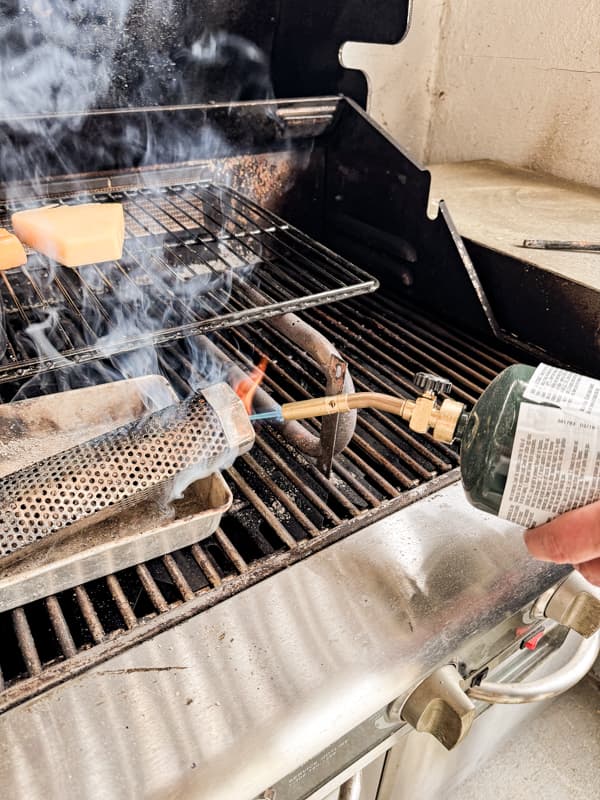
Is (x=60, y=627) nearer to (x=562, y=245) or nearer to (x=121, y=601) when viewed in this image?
(x=121, y=601)

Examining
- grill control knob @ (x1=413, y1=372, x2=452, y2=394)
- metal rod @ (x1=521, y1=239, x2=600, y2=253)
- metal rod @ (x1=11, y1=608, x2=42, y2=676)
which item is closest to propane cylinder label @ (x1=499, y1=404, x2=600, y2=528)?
grill control knob @ (x1=413, y1=372, x2=452, y2=394)

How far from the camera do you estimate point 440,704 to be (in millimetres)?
834

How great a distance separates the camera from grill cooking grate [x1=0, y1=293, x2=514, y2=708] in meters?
0.82

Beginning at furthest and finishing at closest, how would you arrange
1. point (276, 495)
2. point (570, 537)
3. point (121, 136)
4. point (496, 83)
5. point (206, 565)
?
point (496, 83), point (121, 136), point (276, 495), point (206, 565), point (570, 537)

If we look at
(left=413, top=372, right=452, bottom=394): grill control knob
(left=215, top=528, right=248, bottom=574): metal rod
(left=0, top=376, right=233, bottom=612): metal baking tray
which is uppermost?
(left=413, top=372, right=452, bottom=394): grill control knob

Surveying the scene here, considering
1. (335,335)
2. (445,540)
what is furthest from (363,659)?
(335,335)

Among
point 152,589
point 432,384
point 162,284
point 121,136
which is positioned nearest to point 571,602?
point 432,384

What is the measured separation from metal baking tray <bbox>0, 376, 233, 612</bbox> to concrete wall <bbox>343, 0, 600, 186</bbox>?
1.79m

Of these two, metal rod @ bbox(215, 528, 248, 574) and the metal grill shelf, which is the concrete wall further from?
metal rod @ bbox(215, 528, 248, 574)

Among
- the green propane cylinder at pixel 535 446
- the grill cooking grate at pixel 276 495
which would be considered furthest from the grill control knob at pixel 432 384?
the grill cooking grate at pixel 276 495

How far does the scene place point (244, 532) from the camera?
102cm

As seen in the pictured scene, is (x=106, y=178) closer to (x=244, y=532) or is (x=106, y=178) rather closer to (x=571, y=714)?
(x=244, y=532)

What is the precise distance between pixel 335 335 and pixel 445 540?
73cm

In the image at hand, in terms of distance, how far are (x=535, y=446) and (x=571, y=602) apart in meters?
0.34
